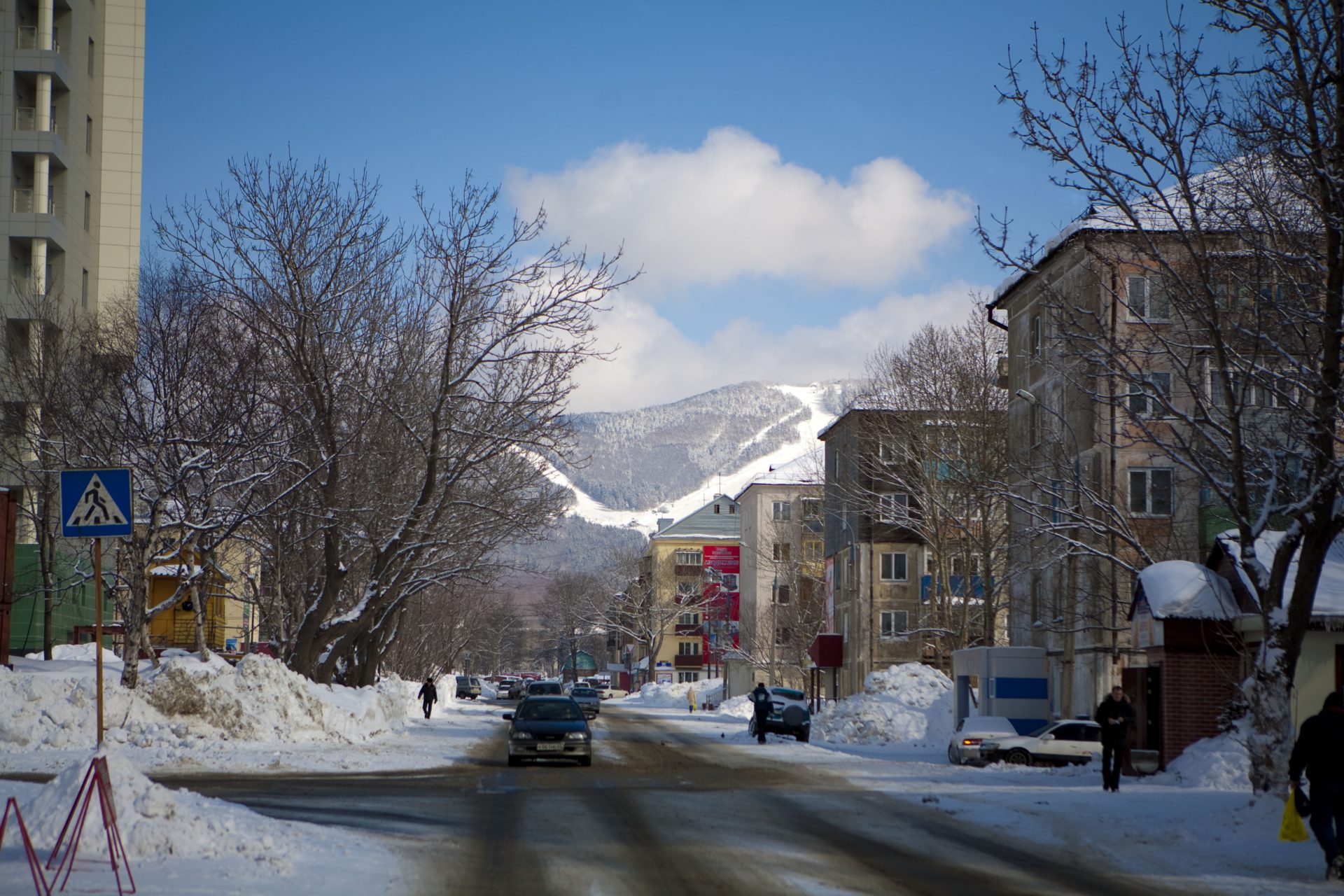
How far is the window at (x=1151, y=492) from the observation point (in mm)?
40438

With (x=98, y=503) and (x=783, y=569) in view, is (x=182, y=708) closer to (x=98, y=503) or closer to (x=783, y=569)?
(x=98, y=503)

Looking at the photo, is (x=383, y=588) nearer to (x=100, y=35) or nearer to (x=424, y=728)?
(x=424, y=728)

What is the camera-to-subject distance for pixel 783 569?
85812mm

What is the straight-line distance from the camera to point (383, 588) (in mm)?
36594

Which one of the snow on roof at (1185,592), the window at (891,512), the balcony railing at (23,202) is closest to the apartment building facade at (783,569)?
the window at (891,512)

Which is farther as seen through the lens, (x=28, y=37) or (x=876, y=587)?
(x=876, y=587)

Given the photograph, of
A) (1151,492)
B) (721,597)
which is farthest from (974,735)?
(721,597)

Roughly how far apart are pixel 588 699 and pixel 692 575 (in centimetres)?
7626

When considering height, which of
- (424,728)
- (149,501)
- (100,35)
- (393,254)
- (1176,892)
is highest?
(100,35)

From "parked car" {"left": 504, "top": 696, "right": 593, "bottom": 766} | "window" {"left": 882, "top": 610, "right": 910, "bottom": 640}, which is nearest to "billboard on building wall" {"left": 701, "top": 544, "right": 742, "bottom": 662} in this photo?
"window" {"left": 882, "top": 610, "right": 910, "bottom": 640}

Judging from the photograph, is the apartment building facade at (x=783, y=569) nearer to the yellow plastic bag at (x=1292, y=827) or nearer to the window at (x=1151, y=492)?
the window at (x=1151, y=492)

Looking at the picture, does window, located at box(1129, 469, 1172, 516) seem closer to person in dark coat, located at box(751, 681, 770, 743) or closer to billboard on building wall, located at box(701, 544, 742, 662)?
person in dark coat, located at box(751, 681, 770, 743)

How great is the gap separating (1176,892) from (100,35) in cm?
6758

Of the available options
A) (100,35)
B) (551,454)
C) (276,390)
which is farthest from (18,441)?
(100,35)
